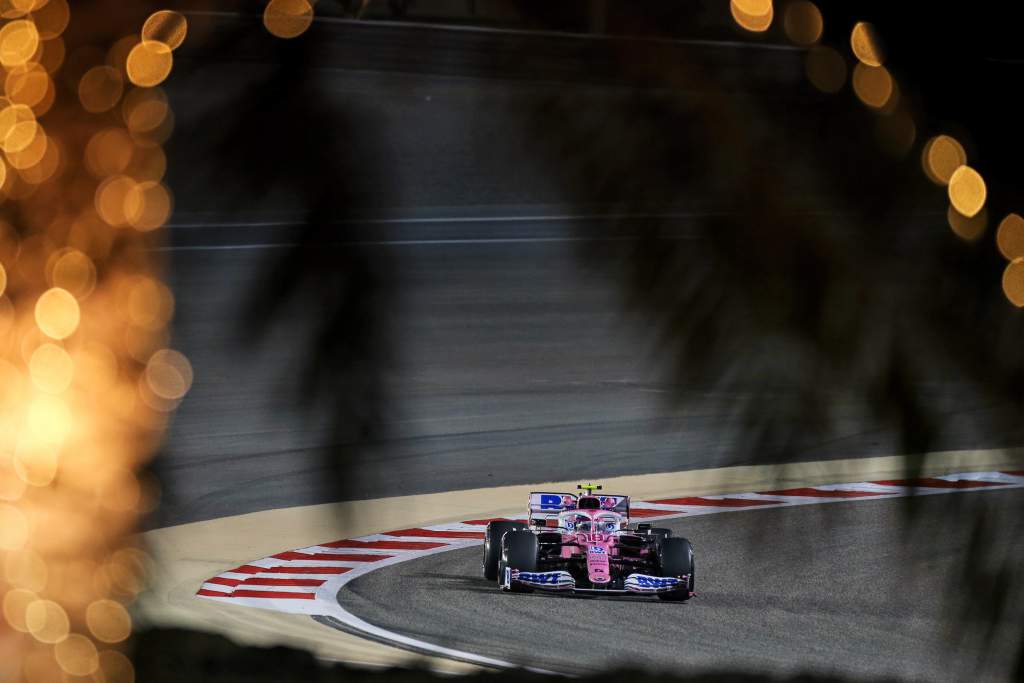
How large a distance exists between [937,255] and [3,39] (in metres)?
0.40

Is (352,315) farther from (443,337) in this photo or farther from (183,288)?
(443,337)

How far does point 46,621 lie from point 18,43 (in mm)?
244

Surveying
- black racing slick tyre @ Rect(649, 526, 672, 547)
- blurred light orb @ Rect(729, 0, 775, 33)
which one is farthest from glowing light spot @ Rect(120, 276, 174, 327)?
black racing slick tyre @ Rect(649, 526, 672, 547)

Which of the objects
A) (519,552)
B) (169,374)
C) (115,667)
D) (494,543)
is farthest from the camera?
(494,543)

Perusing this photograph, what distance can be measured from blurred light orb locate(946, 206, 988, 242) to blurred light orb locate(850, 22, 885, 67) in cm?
7

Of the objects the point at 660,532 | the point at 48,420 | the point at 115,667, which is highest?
the point at 48,420

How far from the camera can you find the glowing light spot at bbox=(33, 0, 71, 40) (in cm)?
68

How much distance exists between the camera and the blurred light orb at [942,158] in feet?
2.17

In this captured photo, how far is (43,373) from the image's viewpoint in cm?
68

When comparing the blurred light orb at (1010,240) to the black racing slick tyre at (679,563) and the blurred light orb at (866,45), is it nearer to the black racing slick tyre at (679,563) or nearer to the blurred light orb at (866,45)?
the blurred light orb at (866,45)

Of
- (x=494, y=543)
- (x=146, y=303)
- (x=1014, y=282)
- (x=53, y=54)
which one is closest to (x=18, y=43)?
(x=53, y=54)

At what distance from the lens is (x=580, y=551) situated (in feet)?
30.8

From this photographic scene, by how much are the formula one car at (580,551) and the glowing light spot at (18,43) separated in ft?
27.5

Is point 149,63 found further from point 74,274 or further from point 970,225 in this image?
point 970,225
